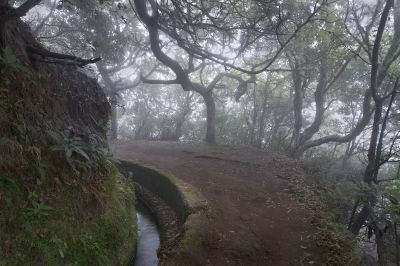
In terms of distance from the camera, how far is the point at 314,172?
12.5m

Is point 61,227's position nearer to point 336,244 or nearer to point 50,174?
point 50,174

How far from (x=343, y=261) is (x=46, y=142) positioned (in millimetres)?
5538

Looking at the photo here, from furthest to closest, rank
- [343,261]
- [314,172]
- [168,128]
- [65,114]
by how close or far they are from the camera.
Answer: [168,128] → [314,172] → [65,114] → [343,261]

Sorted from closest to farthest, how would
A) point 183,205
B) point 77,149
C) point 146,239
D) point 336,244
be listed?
1. point 77,149
2. point 336,244
3. point 146,239
4. point 183,205

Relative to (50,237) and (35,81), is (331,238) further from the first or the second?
(35,81)

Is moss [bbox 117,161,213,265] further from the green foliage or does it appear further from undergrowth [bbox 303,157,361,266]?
undergrowth [bbox 303,157,361,266]

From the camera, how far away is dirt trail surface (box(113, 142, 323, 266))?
646cm

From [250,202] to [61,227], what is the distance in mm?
5379

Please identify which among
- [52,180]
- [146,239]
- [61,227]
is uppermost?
[52,180]

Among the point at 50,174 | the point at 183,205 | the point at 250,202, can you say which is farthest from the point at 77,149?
the point at 250,202

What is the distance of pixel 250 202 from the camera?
9086 millimetres

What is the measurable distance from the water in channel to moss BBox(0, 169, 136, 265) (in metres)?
0.50

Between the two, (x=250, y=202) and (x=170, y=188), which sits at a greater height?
(x=170, y=188)

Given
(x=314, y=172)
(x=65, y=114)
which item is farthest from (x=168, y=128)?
(x=65, y=114)
